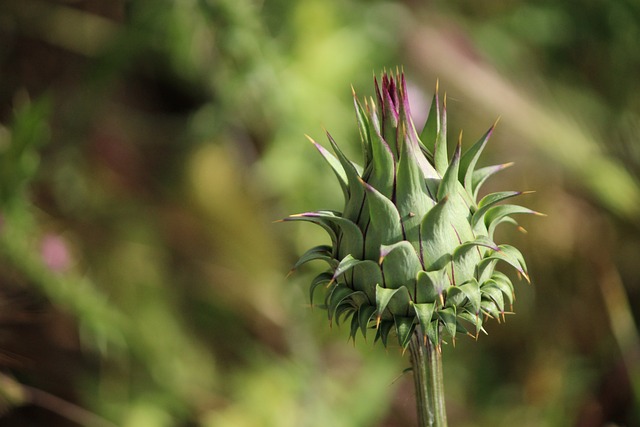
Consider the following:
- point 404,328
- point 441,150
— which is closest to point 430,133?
point 441,150

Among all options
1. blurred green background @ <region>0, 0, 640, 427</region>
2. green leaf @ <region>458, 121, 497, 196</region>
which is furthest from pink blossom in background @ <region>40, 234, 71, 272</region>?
green leaf @ <region>458, 121, 497, 196</region>

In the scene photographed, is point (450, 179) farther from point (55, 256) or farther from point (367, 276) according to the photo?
point (55, 256)

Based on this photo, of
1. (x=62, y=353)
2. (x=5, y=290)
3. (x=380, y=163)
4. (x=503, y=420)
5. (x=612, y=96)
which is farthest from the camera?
(x=612, y=96)

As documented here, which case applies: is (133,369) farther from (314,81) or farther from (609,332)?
(609,332)

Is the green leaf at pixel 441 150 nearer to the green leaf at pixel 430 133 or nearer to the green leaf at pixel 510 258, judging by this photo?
the green leaf at pixel 430 133

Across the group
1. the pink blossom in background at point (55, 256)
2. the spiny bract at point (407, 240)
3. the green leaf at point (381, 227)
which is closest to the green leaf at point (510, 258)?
the spiny bract at point (407, 240)

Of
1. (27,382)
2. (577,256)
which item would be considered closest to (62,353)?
(27,382)
